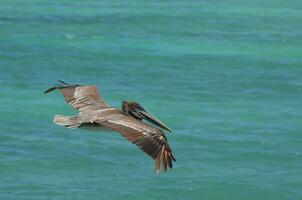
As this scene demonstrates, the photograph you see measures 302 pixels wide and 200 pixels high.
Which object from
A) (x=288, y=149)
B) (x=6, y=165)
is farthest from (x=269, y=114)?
(x=6, y=165)

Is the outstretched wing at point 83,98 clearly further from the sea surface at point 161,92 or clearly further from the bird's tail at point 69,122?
the sea surface at point 161,92

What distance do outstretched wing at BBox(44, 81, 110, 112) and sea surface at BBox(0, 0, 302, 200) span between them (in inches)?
125

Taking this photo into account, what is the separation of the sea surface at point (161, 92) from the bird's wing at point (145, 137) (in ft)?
14.9

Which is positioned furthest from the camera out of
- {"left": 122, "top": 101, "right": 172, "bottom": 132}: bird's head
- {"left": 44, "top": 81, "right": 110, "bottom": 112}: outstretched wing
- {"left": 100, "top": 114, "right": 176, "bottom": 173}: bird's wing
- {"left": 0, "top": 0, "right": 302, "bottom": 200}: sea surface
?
{"left": 0, "top": 0, "right": 302, "bottom": 200}: sea surface

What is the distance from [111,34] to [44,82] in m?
5.92

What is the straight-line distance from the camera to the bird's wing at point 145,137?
9.17 meters

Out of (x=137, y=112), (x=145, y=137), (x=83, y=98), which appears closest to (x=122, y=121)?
→ (x=145, y=137)

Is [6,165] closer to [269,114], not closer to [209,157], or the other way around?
[209,157]

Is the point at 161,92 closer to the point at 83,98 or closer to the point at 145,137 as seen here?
the point at 83,98

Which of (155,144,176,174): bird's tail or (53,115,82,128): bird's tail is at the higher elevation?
(53,115,82,128): bird's tail

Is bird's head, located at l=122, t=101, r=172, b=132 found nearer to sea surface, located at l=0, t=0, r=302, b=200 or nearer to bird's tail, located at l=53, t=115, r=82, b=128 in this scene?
bird's tail, located at l=53, t=115, r=82, b=128

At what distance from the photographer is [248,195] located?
14.9 metres

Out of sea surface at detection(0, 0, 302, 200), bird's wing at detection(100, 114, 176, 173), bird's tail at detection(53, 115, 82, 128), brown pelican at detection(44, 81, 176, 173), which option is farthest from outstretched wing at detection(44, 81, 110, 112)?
sea surface at detection(0, 0, 302, 200)

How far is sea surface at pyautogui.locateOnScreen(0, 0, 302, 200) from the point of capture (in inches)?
602
